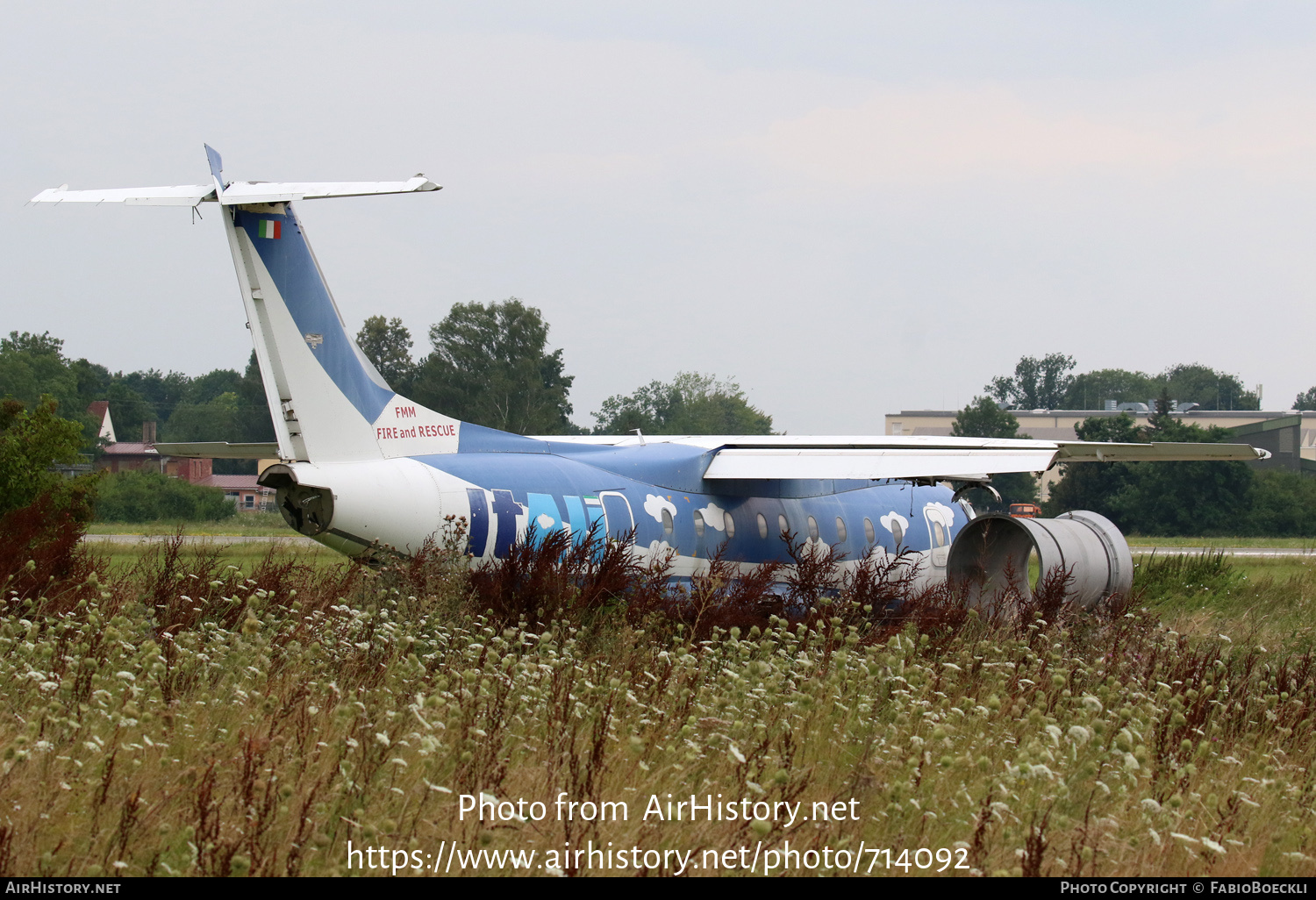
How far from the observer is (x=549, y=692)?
7.52 meters

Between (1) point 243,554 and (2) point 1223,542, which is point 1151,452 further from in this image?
(2) point 1223,542

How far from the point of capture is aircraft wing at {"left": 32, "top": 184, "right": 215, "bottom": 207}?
38.5 feet

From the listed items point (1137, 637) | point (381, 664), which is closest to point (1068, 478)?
point (1137, 637)

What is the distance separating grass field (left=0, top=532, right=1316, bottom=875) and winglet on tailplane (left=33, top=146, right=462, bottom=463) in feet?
7.60

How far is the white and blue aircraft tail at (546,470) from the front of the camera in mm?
12133

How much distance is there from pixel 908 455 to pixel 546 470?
4849mm

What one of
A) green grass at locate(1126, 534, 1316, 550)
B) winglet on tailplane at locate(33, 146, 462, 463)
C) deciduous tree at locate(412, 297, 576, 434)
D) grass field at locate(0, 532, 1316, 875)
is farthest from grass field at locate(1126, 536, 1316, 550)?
winglet on tailplane at locate(33, 146, 462, 463)

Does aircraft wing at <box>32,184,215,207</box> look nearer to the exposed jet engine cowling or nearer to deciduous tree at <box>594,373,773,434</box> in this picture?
the exposed jet engine cowling

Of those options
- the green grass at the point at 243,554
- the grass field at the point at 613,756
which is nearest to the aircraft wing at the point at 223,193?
the grass field at the point at 613,756

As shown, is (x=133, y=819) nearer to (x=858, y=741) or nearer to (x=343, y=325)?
(x=858, y=741)

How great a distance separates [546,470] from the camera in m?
14.3

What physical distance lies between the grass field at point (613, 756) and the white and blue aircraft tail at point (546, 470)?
209cm
